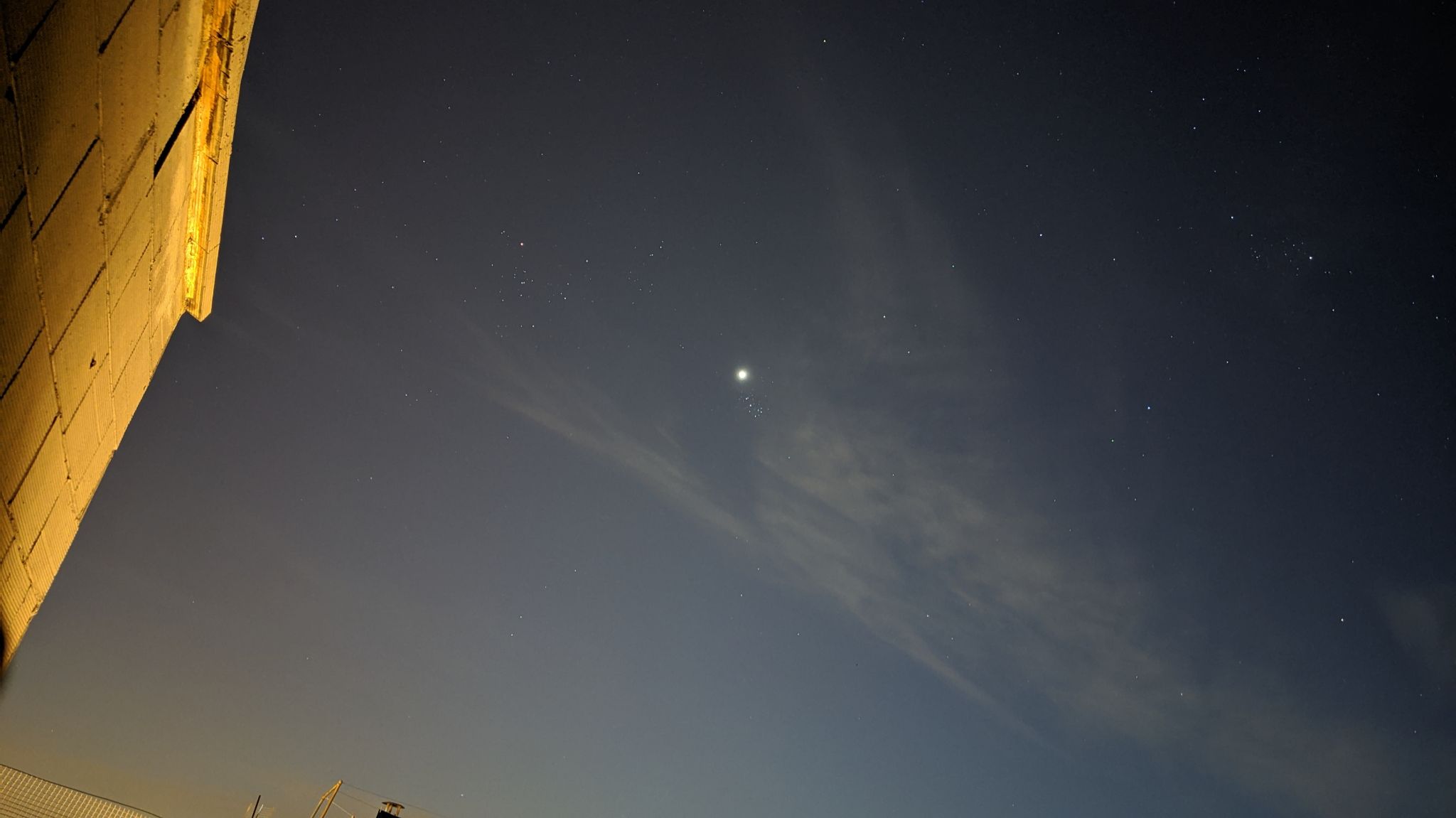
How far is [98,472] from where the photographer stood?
399cm

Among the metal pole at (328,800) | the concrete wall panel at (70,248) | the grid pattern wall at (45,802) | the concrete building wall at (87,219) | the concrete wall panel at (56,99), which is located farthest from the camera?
the grid pattern wall at (45,802)

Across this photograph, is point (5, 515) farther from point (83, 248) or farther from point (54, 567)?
point (54, 567)

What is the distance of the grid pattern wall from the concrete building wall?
3180cm

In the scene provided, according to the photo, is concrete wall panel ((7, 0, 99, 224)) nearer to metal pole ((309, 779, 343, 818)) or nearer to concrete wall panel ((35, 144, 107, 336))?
concrete wall panel ((35, 144, 107, 336))

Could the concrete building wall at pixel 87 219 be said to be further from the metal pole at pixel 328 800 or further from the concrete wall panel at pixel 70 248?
the metal pole at pixel 328 800

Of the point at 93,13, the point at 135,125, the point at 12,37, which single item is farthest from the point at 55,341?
the point at 12,37

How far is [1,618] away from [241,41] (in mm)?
2984

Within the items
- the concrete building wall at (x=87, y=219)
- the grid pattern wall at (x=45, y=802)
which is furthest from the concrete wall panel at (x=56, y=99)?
the grid pattern wall at (x=45, y=802)

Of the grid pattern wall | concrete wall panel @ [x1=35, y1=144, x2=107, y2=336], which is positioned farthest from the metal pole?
concrete wall panel @ [x1=35, y1=144, x2=107, y2=336]

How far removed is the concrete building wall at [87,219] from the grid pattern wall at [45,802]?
31804 mm

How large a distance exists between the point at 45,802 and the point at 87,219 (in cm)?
4091

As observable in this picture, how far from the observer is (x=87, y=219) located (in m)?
2.26

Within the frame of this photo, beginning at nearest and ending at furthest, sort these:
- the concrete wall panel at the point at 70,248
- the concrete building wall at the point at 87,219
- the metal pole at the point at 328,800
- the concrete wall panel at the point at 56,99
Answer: the concrete wall panel at the point at 56,99 → the concrete building wall at the point at 87,219 → the concrete wall panel at the point at 70,248 → the metal pole at the point at 328,800

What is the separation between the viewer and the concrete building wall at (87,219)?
169cm
